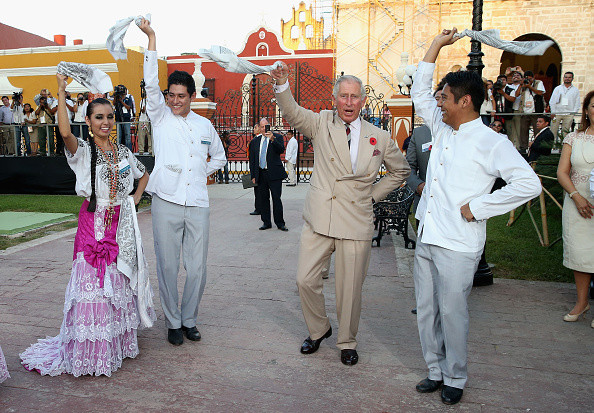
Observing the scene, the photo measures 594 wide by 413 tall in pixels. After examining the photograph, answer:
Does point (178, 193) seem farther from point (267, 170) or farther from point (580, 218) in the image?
point (267, 170)

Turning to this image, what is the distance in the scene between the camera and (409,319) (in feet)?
15.2

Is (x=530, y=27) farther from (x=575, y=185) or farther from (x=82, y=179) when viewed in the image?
(x=82, y=179)

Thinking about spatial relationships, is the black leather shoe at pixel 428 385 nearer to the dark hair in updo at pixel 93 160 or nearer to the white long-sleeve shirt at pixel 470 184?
the white long-sleeve shirt at pixel 470 184

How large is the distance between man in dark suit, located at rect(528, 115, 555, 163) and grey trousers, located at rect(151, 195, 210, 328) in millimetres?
7485

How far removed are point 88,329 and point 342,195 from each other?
195cm

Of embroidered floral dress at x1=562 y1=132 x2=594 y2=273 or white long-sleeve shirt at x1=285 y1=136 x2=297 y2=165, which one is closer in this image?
embroidered floral dress at x1=562 y1=132 x2=594 y2=273

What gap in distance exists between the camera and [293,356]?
3857 mm

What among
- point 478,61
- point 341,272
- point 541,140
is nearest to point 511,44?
point 341,272

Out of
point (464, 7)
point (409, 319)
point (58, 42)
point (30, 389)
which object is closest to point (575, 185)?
point (409, 319)

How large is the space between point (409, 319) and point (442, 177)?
6.07ft

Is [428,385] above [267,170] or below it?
below

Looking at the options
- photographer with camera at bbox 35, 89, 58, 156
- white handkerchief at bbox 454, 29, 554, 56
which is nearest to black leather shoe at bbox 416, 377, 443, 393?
white handkerchief at bbox 454, 29, 554, 56

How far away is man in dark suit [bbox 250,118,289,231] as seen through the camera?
29.1 ft

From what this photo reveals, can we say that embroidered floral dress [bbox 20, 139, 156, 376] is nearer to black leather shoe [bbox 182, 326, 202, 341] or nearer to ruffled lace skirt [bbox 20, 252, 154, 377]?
ruffled lace skirt [bbox 20, 252, 154, 377]
